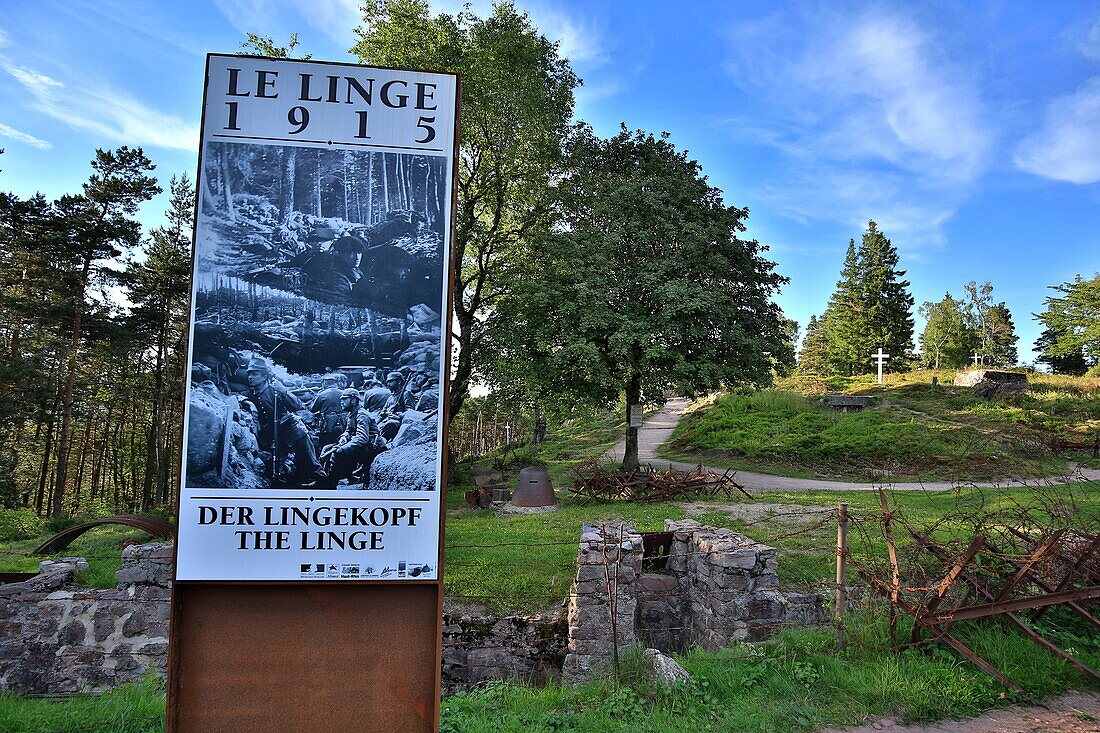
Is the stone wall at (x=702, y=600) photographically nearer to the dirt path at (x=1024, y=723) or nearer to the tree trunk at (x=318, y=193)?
the dirt path at (x=1024, y=723)

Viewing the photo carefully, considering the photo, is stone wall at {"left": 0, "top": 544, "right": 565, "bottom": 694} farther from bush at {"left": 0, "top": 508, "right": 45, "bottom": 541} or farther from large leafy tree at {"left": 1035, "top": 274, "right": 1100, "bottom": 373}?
large leafy tree at {"left": 1035, "top": 274, "right": 1100, "bottom": 373}

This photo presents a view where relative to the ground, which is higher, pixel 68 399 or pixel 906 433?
pixel 68 399

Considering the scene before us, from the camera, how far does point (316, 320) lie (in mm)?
2973

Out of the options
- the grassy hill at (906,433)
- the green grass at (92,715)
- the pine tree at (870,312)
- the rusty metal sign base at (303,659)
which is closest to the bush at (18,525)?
the green grass at (92,715)

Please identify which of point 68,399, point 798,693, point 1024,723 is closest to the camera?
point 1024,723

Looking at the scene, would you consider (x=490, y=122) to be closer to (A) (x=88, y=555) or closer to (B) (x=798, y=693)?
(A) (x=88, y=555)

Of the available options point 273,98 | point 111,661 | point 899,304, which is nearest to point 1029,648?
point 273,98

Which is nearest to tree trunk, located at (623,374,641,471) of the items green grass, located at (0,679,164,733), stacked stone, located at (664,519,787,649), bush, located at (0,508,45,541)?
stacked stone, located at (664,519,787,649)

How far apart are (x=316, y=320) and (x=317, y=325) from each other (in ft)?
0.09

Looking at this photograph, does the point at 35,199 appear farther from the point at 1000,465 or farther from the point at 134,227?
the point at 1000,465

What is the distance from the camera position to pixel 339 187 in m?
3.05

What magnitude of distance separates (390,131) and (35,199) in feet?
74.5

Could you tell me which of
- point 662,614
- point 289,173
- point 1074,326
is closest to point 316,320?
point 289,173

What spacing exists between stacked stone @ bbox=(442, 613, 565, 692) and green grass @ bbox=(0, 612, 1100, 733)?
1.59 m
